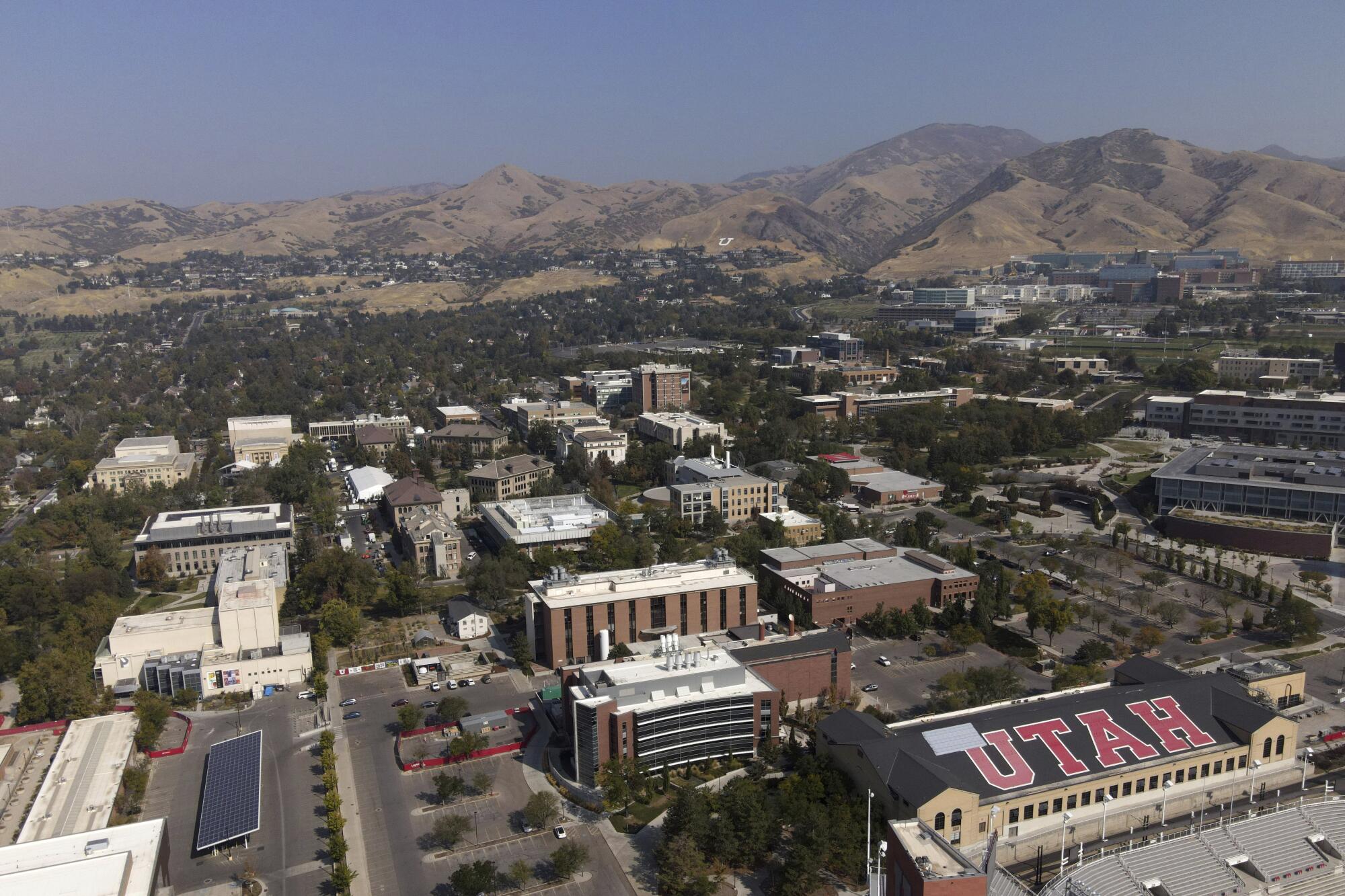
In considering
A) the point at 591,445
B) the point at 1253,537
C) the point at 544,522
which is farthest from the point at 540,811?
the point at 591,445

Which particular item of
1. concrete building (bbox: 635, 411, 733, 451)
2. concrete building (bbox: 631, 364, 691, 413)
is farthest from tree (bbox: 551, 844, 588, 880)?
concrete building (bbox: 631, 364, 691, 413)

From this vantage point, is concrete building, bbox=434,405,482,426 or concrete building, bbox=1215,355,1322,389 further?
concrete building, bbox=1215,355,1322,389

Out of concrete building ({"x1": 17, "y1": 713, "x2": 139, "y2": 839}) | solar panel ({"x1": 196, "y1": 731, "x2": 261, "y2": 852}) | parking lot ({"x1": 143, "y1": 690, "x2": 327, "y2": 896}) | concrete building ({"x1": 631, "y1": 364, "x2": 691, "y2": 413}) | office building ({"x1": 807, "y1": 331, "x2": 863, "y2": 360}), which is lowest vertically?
parking lot ({"x1": 143, "y1": 690, "x2": 327, "y2": 896})

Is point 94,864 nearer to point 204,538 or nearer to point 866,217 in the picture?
point 204,538

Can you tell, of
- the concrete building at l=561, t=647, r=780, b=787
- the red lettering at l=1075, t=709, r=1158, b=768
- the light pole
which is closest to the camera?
the light pole

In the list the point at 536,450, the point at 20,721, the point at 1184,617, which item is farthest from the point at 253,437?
the point at 1184,617

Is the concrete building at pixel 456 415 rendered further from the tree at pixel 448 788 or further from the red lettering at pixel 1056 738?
the red lettering at pixel 1056 738

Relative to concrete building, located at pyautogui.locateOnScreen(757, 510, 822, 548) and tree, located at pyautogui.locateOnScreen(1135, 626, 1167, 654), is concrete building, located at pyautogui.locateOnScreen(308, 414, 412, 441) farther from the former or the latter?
tree, located at pyautogui.locateOnScreen(1135, 626, 1167, 654)

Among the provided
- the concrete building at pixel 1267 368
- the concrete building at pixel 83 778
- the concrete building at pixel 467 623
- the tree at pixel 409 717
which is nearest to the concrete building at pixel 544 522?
the concrete building at pixel 467 623
